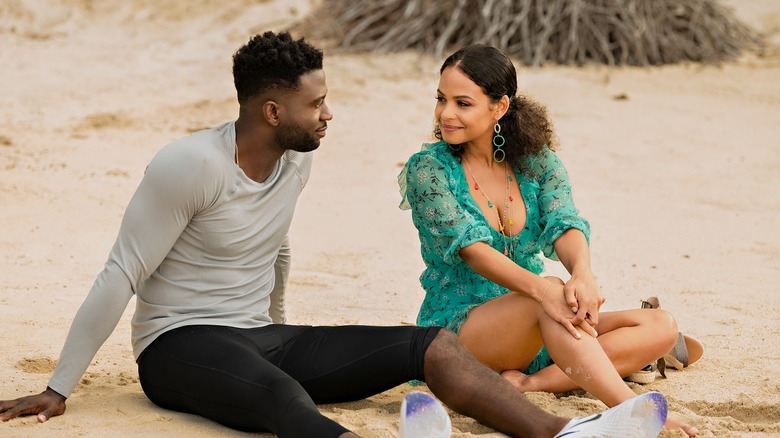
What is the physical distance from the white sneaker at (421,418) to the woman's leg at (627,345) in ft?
2.93

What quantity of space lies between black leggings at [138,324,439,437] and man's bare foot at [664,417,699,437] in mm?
766

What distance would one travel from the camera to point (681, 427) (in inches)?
130

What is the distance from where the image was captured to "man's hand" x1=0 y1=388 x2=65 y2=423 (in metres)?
3.18

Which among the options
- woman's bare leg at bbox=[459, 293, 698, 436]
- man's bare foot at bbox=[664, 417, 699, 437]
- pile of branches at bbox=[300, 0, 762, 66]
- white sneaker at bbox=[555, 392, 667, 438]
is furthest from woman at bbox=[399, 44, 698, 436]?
pile of branches at bbox=[300, 0, 762, 66]

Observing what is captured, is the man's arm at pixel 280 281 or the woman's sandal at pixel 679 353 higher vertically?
the man's arm at pixel 280 281

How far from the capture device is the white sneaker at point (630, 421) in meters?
3.02

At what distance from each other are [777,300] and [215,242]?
279cm

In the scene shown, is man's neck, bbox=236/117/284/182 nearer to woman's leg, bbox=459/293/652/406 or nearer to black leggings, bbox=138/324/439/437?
black leggings, bbox=138/324/439/437

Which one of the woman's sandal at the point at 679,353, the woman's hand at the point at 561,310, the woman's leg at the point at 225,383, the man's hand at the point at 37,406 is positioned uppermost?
the woman's hand at the point at 561,310

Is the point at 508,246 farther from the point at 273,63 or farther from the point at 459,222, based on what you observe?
the point at 273,63

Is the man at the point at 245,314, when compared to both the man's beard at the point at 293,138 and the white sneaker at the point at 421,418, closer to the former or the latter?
the man's beard at the point at 293,138

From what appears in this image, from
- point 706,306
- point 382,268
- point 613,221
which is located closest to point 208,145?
point 382,268

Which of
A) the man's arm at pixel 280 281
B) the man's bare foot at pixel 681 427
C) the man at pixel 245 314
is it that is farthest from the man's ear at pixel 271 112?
the man's bare foot at pixel 681 427

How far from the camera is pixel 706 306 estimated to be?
4.86 m
